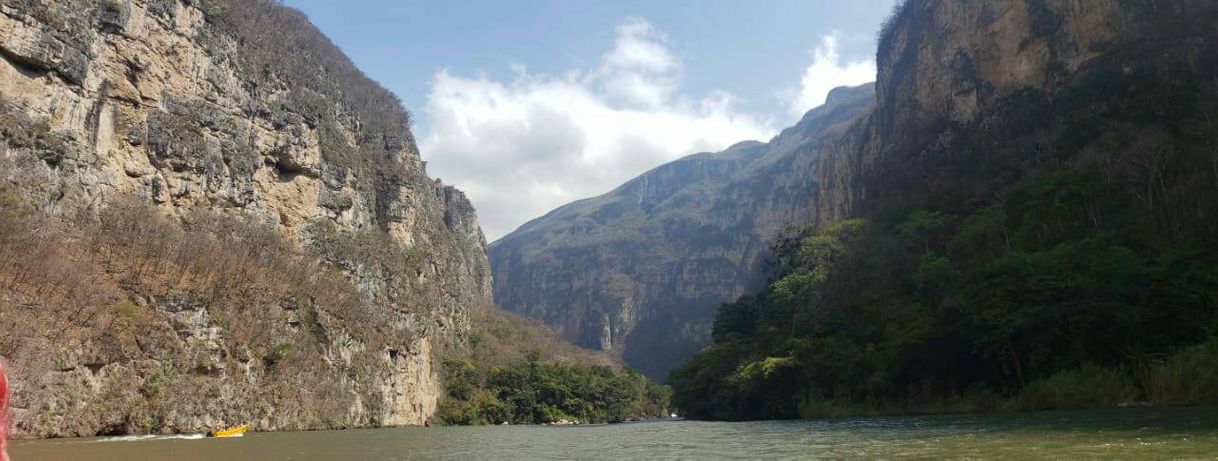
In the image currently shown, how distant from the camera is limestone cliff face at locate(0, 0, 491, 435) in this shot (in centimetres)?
4203

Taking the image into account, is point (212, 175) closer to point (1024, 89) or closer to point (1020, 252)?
point (1020, 252)

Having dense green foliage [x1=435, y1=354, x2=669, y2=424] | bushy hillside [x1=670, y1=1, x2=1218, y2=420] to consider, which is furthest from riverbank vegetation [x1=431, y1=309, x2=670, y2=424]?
bushy hillside [x1=670, y1=1, x2=1218, y2=420]

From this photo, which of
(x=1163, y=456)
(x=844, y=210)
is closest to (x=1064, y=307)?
(x=1163, y=456)

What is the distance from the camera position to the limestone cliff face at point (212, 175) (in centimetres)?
4203

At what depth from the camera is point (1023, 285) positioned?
3369 centimetres

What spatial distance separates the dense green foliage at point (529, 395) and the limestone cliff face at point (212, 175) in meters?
4.14

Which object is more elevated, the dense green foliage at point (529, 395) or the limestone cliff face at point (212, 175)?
the limestone cliff face at point (212, 175)

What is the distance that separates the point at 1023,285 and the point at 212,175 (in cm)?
5403

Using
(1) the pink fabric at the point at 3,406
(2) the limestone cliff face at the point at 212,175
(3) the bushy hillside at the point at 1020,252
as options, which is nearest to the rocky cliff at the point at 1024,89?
(3) the bushy hillside at the point at 1020,252

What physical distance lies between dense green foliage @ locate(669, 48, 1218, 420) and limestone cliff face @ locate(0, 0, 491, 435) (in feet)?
98.2

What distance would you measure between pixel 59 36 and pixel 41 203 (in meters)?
11.4

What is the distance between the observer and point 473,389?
88.5 metres

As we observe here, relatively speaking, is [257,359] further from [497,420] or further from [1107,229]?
[1107,229]

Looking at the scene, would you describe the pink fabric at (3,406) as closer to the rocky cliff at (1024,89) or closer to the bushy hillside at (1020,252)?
the bushy hillside at (1020,252)
